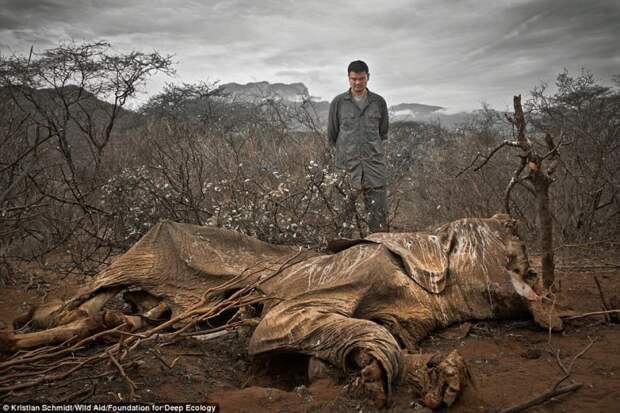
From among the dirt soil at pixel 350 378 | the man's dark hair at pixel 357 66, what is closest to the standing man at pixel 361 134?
the man's dark hair at pixel 357 66

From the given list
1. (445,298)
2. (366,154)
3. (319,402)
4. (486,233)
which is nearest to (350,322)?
(319,402)

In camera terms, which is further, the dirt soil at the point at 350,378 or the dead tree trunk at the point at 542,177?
the dead tree trunk at the point at 542,177

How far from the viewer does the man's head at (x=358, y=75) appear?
6.44 meters

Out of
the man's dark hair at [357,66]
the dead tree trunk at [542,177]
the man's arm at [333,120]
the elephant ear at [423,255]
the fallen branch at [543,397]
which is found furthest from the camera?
the man's arm at [333,120]

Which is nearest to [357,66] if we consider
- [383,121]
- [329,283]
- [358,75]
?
[358,75]

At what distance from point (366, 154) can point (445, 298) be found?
309 centimetres

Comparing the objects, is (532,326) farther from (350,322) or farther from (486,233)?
(350,322)

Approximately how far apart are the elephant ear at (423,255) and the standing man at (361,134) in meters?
2.41

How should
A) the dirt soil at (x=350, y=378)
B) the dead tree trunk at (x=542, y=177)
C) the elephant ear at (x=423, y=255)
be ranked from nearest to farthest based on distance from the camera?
the dirt soil at (x=350, y=378), the dead tree trunk at (x=542, y=177), the elephant ear at (x=423, y=255)

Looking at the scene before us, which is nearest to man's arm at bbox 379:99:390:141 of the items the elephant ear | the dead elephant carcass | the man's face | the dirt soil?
the man's face

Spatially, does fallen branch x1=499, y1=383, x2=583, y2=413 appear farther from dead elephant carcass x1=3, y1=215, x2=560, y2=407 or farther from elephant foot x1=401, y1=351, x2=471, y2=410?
dead elephant carcass x1=3, y1=215, x2=560, y2=407

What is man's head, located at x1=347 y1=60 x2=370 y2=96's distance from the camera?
6.44 metres

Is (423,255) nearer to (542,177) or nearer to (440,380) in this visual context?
(542,177)

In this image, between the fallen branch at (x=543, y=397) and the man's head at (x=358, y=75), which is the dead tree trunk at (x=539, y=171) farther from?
the man's head at (x=358, y=75)
